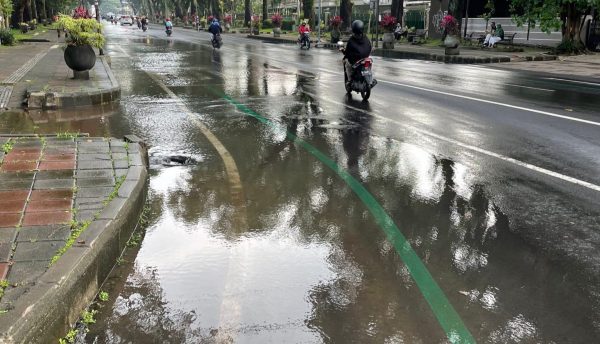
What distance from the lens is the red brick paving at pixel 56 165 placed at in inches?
233

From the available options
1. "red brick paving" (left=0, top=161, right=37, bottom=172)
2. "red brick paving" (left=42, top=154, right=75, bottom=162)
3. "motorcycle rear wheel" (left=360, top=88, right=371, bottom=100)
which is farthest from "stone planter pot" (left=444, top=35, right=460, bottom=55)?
"red brick paving" (left=0, top=161, right=37, bottom=172)

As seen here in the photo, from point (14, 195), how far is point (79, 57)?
952 cm

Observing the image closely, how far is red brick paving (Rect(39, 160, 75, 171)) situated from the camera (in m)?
5.92

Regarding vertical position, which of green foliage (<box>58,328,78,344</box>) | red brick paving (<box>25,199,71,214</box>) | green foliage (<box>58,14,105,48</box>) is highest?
green foliage (<box>58,14,105,48</box>)

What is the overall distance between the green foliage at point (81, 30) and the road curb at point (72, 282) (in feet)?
31.4

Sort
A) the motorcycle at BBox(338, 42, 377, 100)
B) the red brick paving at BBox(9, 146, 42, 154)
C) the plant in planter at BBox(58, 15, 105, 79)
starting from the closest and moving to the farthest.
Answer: the red brick paving at BBox(9, 146, 42, 154), the motorcycle at BBox(338, 42, 377, 100), the plant in planter at BBox(58, 15, 105, 79)

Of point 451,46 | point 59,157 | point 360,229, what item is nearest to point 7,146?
point 59,157

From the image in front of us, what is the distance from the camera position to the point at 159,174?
6.55 meters

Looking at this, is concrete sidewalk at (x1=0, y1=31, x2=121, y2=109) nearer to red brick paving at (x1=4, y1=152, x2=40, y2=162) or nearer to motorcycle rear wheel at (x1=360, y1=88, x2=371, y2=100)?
red brick paving at (x1=4, y1=152, x2=40, y2=162)

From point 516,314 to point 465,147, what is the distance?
474cm

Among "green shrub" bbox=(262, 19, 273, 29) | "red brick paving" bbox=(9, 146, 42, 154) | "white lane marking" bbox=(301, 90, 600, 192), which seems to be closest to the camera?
"white lane marking" bbox=(301, 90, 600, 192)

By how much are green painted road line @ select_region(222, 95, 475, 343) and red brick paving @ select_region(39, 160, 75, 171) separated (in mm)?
3050

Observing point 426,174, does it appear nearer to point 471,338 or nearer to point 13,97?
point 471,338

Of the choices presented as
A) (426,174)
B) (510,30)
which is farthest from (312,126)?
(510,30)
